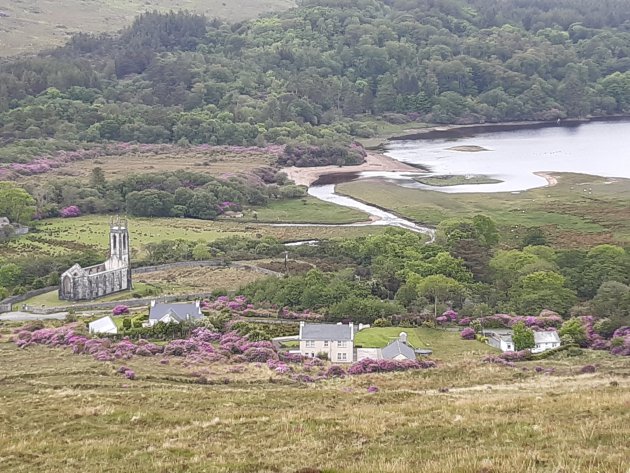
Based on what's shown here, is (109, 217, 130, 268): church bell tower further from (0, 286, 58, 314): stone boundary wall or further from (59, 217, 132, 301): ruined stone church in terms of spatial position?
(0, 286, 58, 314): stone boundary wall

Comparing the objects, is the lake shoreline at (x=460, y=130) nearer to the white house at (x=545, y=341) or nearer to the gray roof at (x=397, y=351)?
the white house at (x=545, y=341)

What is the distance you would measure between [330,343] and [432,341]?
22.1ft

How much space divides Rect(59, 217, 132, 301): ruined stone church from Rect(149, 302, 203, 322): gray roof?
11268 millimetres

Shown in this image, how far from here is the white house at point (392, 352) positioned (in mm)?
43438

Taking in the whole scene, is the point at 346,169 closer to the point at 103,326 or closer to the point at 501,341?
the point at 103,326

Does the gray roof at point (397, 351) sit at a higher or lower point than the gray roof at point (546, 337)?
higher

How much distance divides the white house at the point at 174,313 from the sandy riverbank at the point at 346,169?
2871 inches

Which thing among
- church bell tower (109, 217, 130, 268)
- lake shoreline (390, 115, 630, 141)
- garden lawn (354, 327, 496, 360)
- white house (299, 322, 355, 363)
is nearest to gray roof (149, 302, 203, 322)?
white house (299, 322, 355, 363)

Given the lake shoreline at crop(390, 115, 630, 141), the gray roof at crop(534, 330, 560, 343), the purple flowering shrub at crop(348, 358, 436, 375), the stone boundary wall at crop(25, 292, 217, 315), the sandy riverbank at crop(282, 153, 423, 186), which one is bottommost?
the stone boundary wall at crop(25, 292, 217, 315)

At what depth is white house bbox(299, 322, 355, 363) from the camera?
45.6 meters

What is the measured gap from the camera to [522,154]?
14788cm

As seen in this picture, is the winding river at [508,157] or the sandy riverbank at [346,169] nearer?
the winding river at [508,157]

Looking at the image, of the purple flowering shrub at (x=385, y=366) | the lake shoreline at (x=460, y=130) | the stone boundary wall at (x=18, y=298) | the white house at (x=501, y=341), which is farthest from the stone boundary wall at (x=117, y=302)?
the lake shoreline at (x=460, y=130)

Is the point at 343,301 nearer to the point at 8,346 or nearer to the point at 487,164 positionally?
the point at 8,346
